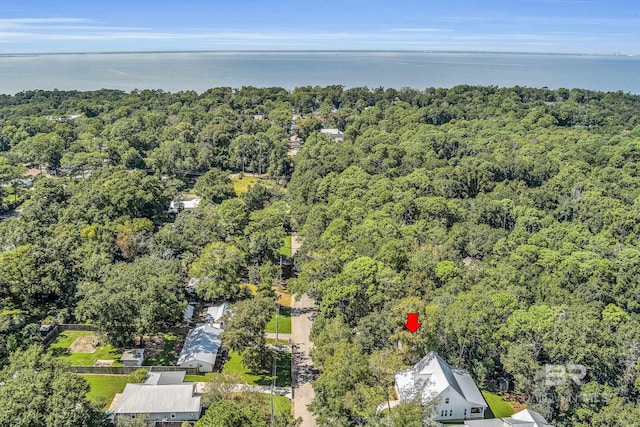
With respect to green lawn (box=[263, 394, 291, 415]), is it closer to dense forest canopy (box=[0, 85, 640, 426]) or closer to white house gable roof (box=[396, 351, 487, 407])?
dense forest canopy (box=[0, 85, 640, 426])

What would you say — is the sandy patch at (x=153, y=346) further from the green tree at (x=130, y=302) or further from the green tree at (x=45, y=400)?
the green tree at (x=45, y=400)

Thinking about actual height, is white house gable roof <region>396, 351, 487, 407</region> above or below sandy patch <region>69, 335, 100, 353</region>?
above

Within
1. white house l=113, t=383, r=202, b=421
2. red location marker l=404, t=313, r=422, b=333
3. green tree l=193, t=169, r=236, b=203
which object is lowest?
white house l=113, t=383, r=202, b=421

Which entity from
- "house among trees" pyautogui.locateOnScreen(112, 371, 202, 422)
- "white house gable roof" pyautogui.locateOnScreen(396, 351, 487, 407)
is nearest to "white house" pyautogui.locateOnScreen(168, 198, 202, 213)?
"house among trees" pyautogui.locateOnScreen(112, 371, 202, 422)

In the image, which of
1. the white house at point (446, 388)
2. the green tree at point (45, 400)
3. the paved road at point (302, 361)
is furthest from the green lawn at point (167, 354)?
the white house at point (446, 388)

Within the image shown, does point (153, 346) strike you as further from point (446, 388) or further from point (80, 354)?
point (446, 388)

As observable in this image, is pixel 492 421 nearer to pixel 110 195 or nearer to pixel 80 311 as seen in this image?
pixel 80 311

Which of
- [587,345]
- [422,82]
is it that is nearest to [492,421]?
[587,345]
